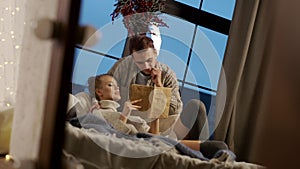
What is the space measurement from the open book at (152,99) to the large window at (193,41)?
0.23ft

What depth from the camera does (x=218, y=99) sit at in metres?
1.02

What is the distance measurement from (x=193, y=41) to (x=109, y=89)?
0.33 m

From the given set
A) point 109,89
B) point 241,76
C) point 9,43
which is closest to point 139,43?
point 109,89

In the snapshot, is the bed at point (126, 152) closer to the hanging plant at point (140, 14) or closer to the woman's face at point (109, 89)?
the woman's face at point (109, 89)

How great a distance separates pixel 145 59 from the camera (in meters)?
0.99

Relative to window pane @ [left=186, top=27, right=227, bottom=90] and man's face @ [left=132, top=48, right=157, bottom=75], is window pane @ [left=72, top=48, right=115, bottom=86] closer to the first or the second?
man's face @ [left=132, top=48, right=157, bottom=75]

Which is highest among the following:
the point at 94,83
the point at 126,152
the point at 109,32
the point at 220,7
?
the point at 220,7

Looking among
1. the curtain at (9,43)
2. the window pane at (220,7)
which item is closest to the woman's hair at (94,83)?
the window pane at (220,7)

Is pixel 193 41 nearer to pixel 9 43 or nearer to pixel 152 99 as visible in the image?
pixel 152 99

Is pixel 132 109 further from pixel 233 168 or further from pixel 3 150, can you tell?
pixel 3 150

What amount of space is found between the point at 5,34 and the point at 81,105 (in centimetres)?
59

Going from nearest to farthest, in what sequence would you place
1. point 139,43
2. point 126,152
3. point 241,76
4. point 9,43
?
point 126,152 → point 241,76 → point 139,43 → point 9,43

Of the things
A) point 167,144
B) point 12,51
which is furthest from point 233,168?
point 12,51

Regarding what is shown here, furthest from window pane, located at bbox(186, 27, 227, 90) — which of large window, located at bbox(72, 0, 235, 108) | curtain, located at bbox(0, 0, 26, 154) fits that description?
curtain, located at bbox(0, 0, 26, 154)
